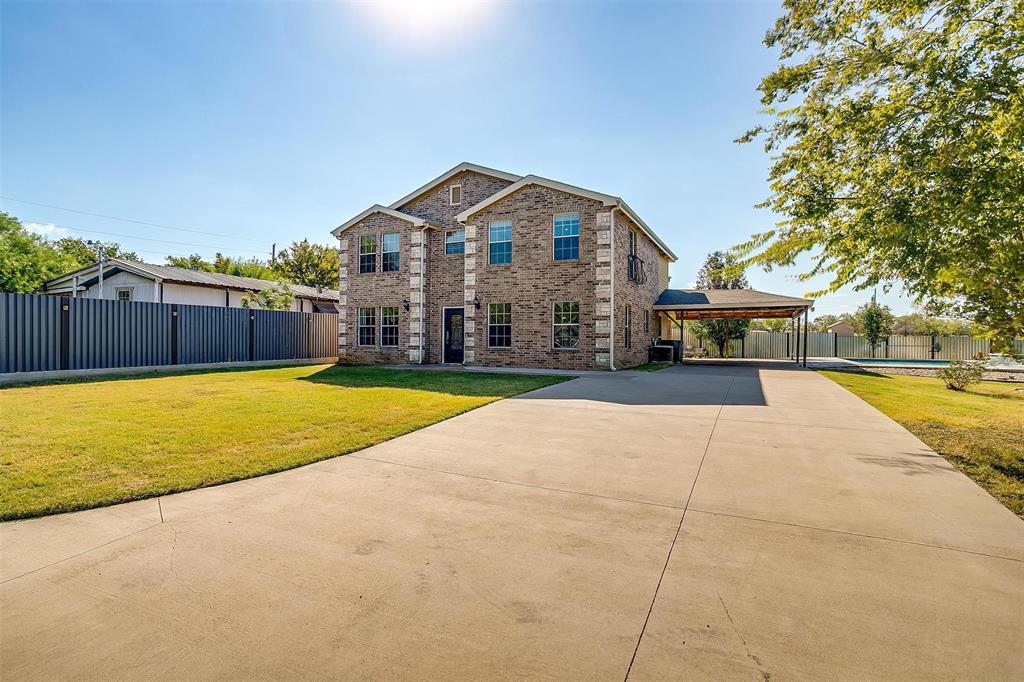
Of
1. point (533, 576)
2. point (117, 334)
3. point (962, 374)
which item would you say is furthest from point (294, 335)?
point (962, 374)

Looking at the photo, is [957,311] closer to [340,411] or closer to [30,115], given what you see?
[340,411]

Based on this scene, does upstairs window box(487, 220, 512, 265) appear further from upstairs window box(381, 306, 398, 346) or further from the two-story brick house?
upstairs window box(381, 306, 398, 346)

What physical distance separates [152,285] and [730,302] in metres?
28.2

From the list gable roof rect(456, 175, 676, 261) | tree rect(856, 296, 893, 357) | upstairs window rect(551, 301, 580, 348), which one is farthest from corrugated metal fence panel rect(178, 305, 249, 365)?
tree rect(856, 296, 893, 357)

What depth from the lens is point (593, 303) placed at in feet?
51.9

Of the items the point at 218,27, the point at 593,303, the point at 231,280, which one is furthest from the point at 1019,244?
the point at 231,280

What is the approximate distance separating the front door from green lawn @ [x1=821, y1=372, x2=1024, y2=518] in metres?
13.0

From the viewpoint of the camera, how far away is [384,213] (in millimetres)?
19344

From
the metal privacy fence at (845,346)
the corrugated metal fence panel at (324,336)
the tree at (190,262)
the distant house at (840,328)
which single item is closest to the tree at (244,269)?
the tree at (190,262)

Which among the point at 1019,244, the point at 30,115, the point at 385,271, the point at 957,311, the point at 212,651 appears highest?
the point at 30,115

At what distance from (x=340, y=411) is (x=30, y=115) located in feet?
47.7

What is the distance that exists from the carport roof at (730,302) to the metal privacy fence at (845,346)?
28.2ft

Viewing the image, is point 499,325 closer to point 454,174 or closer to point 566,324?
point 566,324

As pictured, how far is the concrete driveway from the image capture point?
2076 millimetres
